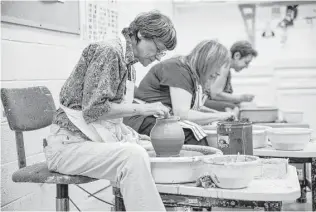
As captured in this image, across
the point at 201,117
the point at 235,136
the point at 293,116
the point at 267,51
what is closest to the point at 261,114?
the point at 293,116

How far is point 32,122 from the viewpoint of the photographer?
7.10 feet

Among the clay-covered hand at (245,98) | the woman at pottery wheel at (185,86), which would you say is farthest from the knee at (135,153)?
the clay-covered hand at (245,98)

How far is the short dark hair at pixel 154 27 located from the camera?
6.02ft

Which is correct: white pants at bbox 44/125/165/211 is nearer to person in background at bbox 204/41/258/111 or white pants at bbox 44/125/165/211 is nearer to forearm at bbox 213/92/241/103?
person in background at bbox 204/41/258/111

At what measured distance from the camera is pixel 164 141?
1.73 m

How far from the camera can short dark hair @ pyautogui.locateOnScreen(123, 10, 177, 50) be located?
1.83m

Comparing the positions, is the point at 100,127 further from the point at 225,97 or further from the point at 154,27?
the point at 225,97

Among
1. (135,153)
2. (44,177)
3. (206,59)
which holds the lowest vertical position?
(44,177)

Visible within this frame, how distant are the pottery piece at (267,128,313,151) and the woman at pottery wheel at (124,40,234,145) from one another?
39cm

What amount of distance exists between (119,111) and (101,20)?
1.98 meters

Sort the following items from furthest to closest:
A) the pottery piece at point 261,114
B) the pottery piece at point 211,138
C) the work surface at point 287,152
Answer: the pottery piece at point 261,114, the pottery piece at point 211,138, the work surface at point 287,152

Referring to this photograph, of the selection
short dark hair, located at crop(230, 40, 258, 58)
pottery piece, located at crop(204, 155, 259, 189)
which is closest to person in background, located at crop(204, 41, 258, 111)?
short dark hair, located at crop(230, 40, 258, 58)

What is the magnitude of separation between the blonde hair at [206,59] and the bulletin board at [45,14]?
2.88 ft

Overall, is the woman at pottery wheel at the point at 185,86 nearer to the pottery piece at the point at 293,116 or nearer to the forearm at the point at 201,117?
the forearm at the point at 201,117
